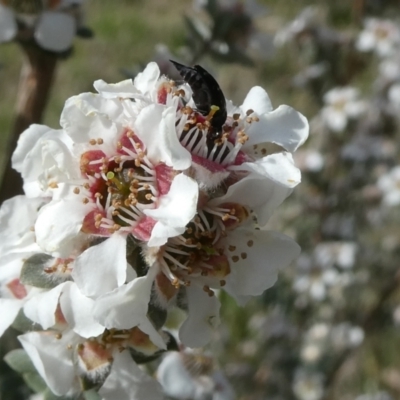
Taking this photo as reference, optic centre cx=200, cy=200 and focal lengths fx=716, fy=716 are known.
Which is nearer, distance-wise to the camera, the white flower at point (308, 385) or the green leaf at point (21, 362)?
the green leaf at point (21, 362)

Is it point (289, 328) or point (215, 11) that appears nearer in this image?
point (215, 11)

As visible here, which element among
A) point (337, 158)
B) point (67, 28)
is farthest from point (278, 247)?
point (337, 158)

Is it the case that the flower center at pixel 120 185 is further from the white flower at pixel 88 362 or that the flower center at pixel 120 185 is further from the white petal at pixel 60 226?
the white flower at pixel 88 362

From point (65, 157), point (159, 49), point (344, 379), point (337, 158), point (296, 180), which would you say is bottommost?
point (344, 379)

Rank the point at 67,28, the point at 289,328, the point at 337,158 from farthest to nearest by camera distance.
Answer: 1. the point at 337,158
2. the point at 289,328
3. the point at 67,28

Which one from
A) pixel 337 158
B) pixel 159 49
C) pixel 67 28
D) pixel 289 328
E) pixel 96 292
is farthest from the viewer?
pixel 337 158

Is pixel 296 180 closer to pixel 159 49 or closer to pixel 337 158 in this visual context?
pixel 159 49

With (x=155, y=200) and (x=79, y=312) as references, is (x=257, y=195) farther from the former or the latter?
(x=79, y=312)

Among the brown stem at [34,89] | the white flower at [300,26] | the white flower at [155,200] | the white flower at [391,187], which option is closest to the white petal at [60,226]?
the white flower at [155,200]
